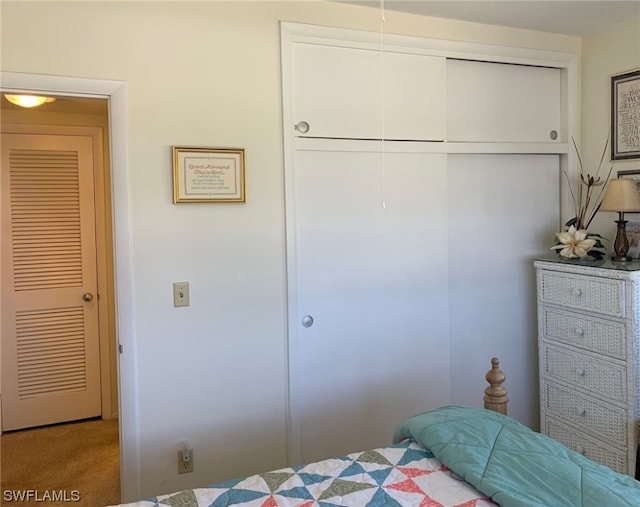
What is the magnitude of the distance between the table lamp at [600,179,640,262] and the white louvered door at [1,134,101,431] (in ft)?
10.3

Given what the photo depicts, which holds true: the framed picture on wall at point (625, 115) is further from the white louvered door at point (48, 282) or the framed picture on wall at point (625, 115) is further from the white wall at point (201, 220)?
the white louvered door at point (48, 282)

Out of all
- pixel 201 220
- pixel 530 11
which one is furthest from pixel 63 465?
pixel 530 11

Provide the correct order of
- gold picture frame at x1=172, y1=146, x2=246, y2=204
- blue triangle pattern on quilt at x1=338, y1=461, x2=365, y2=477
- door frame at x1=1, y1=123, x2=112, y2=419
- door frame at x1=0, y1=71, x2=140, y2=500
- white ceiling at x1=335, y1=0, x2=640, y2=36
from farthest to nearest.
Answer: door frame at x1=1, y1=123, x2=112, y2=419 → white ceiling at x1=335, y1=0, x2=640, y2=36 → gold picture frame at x1=172, y1=146, x2=246, y2=204 → door frame at x1=0, y1=71, x2=140, y2=500 → blue triangle pattern on quilt at x1=338, y1=461, x2=365, y2=477

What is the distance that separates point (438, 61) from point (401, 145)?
48 cm

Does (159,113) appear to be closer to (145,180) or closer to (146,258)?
(145,180)

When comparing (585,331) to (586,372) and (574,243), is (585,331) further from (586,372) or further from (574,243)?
(574,243)

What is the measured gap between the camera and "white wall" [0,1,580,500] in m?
2.19

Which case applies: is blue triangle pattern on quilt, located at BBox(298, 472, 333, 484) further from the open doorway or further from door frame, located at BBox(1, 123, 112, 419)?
door frame, located at BBox(1, 123, 112, 419)

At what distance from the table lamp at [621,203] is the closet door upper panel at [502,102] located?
22.2 inches

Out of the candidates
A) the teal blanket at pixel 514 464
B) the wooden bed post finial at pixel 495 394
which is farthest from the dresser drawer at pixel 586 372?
the teal blanket at pixel 514 464

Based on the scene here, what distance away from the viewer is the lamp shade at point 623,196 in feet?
8.39

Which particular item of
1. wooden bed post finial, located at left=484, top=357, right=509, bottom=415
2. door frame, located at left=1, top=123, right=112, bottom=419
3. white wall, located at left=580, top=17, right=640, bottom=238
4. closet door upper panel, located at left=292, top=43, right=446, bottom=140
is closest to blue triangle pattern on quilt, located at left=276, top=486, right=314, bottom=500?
wooden bed post finial, located at left=484, top=357, right=509, bottom=415

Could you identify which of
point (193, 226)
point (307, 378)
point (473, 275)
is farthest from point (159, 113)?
point (473, 275)

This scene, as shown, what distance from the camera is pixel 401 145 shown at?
2648mm
